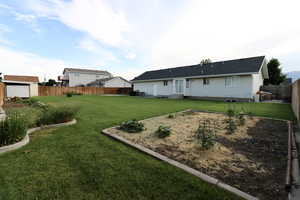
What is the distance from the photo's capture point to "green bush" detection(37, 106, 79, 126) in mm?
4703

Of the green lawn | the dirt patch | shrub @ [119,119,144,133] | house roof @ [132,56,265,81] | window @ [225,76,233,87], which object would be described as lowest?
the green lawn

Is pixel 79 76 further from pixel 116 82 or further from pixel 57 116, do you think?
pixel 57 116

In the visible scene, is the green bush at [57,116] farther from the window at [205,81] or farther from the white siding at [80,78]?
the white siding at [80,78]

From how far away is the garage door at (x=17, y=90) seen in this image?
15.3 m

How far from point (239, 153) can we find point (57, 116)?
220 inches

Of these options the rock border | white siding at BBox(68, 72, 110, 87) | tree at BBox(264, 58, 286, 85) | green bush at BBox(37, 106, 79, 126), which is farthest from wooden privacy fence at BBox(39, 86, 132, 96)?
tree at BBox(264, 58, 286, 85)

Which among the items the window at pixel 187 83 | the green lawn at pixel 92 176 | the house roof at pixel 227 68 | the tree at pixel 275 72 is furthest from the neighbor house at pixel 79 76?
the tree at pixel 275 72

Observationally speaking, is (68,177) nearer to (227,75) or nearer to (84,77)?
(227,75)

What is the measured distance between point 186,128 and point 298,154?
8.25 feet

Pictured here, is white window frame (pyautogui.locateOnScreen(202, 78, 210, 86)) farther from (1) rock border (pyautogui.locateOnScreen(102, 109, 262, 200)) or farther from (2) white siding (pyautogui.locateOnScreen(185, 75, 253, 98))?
(1) rock border (pyautogui.locateOnScreen(102, 109, 262, 200))

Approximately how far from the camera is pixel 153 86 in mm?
21438

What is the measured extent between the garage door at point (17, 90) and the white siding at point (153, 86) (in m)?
14.9

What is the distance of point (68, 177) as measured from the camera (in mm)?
2133

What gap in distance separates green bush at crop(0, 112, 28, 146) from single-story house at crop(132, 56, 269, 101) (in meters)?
15.4
